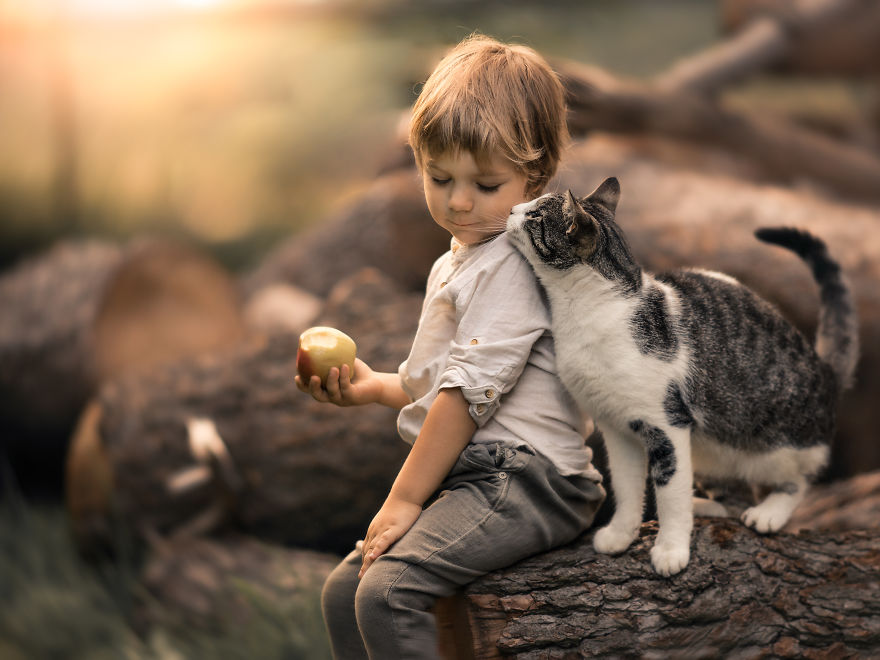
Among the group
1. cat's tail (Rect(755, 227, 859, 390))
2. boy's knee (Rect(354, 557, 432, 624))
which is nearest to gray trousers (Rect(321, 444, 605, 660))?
boy's knee (Rect(354, 557, 432, 624))

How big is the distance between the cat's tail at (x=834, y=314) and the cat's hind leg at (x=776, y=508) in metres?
0.26

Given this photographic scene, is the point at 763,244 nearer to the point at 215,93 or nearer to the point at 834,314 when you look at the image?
the point at 834,314

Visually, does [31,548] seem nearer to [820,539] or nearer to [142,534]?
[142,534]

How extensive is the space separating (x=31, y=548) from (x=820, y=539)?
8.97ft

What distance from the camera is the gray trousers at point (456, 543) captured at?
1073mm

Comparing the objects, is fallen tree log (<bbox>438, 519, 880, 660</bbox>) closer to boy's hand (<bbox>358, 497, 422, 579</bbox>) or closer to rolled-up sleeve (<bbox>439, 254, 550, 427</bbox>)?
boy's hand (<bbox>358, 497, 422, 579</bbox>)

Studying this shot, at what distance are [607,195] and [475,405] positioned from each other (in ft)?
1.42

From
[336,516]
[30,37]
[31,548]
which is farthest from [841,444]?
[30,37]

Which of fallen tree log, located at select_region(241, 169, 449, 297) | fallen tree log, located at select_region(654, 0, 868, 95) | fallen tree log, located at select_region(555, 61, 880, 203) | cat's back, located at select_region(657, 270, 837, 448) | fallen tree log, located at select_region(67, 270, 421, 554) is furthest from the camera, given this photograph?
fallen tree log, located at select_region(654, 0, 868, 95)

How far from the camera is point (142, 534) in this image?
2.59 m

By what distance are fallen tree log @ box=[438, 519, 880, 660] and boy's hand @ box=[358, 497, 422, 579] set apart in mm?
128

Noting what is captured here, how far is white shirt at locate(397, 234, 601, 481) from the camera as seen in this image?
3.71 ft

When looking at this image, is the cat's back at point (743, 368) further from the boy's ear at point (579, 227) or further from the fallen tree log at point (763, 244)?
the fallen tree log at point (763, 244)

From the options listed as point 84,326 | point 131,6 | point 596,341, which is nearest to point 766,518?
point 596,341
